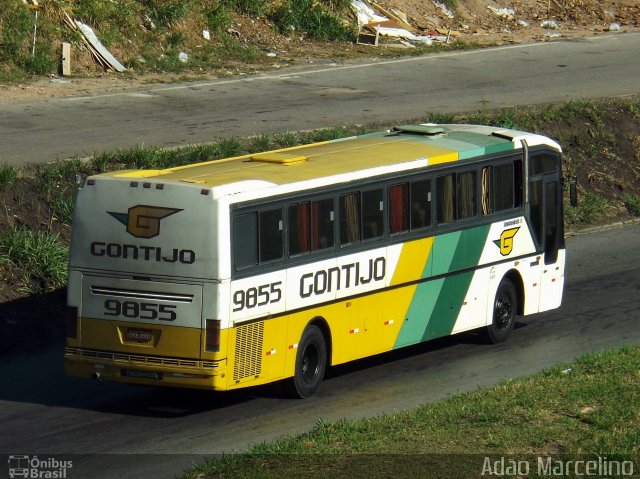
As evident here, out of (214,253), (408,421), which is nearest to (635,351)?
(408,421)

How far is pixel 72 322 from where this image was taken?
14.4 m

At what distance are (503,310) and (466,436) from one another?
6.52 meters

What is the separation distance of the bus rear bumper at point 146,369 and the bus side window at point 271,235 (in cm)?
131

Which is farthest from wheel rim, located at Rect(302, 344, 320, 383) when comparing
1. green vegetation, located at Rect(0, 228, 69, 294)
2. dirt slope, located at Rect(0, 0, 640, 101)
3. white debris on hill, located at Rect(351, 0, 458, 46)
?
white debris on hill, located at Rect(351, 0, 458, 46)

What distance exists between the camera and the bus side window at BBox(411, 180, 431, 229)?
54.4ft

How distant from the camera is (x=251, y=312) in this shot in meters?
14.2

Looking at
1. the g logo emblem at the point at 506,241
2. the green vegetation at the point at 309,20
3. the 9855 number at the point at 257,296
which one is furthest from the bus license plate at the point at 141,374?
the green vegetation at the point at 309,20

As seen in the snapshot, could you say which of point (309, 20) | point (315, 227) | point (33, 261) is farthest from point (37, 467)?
point (309, 20)

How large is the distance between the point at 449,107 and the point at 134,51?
7.31 m

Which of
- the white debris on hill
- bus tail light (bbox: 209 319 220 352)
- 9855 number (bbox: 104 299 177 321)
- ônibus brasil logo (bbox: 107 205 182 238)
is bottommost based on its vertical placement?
bus tail light (bbox: 209 319 220 352)

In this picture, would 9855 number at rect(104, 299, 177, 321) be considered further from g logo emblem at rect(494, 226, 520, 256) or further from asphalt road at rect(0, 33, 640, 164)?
asphalt road at rect(0, 33, 640, 164)

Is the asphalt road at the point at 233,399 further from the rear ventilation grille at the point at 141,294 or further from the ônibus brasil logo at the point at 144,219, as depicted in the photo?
the ônibus brasil logo at the point at 144,219

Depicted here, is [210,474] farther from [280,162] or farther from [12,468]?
[280,162]

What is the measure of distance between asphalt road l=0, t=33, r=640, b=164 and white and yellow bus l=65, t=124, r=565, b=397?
6748 mm
